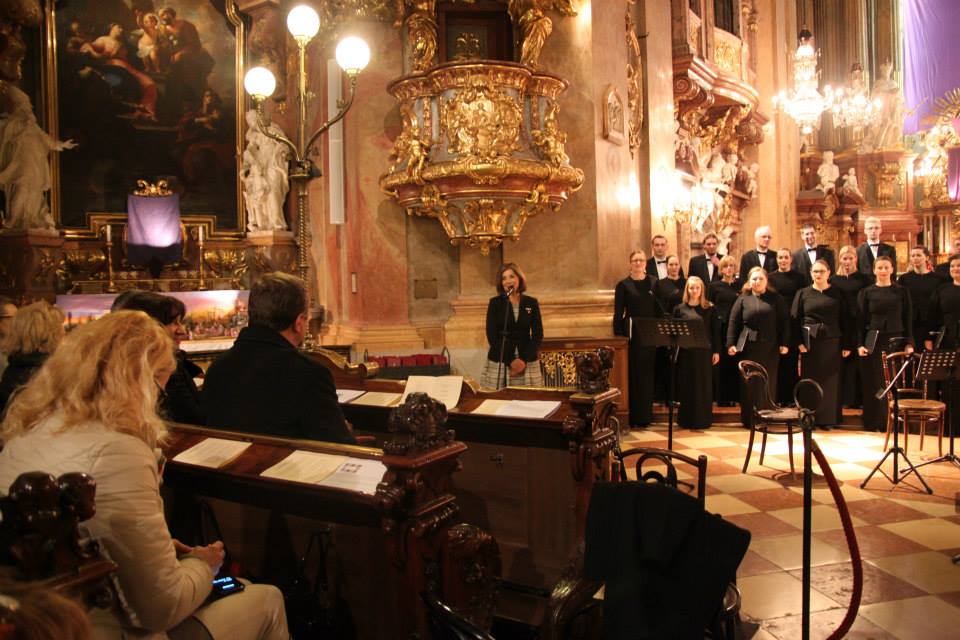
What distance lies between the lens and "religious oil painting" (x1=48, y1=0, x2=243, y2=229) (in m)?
9.62

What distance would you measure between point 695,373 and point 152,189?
22.9 ft

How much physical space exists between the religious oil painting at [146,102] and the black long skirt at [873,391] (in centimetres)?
781

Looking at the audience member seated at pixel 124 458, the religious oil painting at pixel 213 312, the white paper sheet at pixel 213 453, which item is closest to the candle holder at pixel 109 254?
the religious oil painting at pixel 213 312

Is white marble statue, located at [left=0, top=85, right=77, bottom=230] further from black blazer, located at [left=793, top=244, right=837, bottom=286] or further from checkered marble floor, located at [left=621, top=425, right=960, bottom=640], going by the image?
black blazer, located at [left=793, top=244, right=837, bottom=286]

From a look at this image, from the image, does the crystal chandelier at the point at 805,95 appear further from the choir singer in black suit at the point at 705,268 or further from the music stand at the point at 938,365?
the music stand at the point at 938,365

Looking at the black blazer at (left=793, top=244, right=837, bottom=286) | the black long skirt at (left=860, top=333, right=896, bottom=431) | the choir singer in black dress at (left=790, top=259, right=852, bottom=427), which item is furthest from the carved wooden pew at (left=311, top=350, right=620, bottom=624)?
the black blazer at (left=793, top=244, right=837, bottom=286)

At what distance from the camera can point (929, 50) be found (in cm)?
1916

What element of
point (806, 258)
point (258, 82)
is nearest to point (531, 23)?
point (258, 82)

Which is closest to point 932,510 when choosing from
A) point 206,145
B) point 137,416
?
point 137,416

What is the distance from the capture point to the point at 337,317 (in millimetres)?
9070

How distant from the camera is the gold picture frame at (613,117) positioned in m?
8.56

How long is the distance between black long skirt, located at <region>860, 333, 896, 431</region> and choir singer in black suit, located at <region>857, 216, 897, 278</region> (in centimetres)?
196

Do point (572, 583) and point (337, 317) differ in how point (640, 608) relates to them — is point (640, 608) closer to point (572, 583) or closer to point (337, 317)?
point (572, 583)

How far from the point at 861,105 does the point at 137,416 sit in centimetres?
1689
